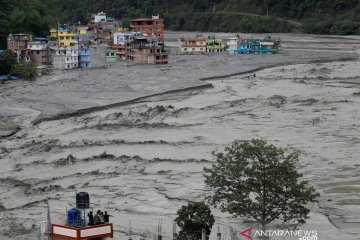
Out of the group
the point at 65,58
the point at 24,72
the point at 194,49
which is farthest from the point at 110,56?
the point at 24,72

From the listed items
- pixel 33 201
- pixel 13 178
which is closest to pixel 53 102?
pixel 13 178

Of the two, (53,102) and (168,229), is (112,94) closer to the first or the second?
(53,102)

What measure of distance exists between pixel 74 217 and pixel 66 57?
44579mm

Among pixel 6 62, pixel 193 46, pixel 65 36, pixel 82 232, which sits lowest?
pixel 193 46

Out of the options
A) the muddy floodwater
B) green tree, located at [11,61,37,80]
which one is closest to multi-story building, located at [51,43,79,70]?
the muddy floodwater

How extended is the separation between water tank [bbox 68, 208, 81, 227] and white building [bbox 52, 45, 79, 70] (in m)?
43.9

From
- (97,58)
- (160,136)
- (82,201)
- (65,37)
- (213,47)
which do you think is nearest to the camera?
(82,201)

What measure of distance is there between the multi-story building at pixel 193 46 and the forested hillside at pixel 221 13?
408 inches

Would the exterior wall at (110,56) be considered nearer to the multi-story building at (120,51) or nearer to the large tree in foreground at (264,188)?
the multi-story building at (120,51)

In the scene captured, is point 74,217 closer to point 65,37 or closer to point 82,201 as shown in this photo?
point 82,201

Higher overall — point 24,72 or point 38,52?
point 38,52

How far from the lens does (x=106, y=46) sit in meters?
63.6

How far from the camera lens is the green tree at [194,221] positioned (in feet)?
51.1

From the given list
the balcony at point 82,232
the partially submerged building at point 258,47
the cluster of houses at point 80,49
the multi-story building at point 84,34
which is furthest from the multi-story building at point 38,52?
the balcony at point 82,232
